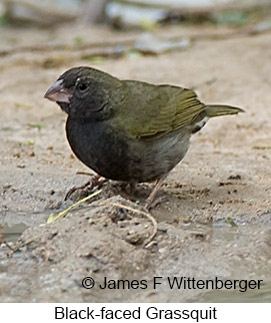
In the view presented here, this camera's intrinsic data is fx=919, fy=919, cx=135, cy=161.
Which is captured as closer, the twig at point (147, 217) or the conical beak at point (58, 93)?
the twig at point (147, 217)

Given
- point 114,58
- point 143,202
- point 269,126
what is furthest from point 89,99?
point 114,58

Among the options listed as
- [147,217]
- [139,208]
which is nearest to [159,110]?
[139,208]

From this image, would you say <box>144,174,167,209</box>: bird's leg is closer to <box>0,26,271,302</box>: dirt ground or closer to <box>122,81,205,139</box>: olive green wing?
<box>0,26,271,302</box>: dirt ground

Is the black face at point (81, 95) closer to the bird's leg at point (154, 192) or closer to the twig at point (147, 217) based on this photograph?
the bird's leg at point (154, 192)

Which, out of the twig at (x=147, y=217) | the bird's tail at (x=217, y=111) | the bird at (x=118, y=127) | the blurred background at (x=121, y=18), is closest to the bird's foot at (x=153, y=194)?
the bird at (x=118, y=127)
